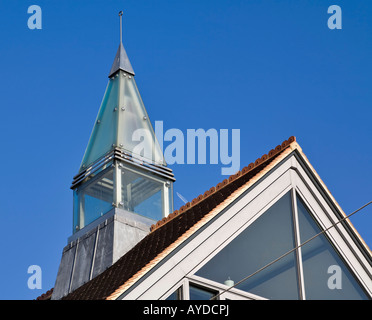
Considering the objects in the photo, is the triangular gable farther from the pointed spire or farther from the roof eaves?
the pointed spire

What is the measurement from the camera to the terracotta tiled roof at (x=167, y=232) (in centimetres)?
1466

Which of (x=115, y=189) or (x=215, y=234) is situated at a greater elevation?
(x=115, y=189)

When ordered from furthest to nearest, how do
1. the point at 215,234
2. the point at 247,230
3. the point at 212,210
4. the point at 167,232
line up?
the point at 167,232 → the point at 247,230 → the point at 212,210 → the point at 215,234

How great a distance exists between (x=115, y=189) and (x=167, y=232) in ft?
11.6

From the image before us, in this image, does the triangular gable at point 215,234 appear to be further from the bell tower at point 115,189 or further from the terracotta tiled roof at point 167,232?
the bell tower at point 115,189

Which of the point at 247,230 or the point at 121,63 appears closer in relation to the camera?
the point at 247,230

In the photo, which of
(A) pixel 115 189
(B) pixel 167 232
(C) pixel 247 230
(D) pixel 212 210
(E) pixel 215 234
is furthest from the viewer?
(A) pixel 115 189

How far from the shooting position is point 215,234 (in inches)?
555

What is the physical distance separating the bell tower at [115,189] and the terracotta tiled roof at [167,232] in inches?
29.3

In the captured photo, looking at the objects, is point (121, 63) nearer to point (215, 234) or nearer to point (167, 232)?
point (167, 232)

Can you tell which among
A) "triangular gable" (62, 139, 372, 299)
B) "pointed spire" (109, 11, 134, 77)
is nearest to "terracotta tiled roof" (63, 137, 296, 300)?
"triangular gable" (62, 139, 372, 299)

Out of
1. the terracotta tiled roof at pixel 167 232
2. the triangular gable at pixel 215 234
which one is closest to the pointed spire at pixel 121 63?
the terracotta tiled roof at pixel 167 232

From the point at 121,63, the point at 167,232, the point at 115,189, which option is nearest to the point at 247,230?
the point at 167,232

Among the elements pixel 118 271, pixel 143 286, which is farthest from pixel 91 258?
pixel 143 286
